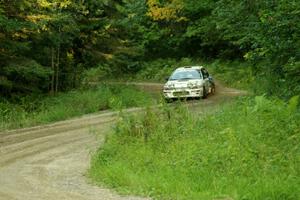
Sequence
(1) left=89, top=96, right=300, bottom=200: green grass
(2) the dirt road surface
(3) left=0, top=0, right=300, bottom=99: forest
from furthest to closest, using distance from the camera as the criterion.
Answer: (3) left=0, top=0, right=300, bottom=99: forest
(2) the dirt road surface
(1) left=89, top=96, right=300, bottom=200: green grass

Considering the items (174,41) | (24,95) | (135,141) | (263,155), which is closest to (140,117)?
(135,141)

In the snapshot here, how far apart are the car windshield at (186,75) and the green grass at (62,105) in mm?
1710

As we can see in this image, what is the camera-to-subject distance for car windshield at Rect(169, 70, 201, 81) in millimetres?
28567

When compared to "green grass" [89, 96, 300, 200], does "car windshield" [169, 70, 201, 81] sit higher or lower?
higher

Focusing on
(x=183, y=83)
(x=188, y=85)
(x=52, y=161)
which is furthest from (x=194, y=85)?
(x=52, y=161)

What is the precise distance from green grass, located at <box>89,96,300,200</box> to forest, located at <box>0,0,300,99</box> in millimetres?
2393

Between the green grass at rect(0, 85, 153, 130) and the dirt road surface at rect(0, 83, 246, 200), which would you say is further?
the green grass at rect(0, 85, 153, 130)

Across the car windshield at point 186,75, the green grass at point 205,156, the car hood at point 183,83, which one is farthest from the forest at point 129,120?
the car windshield at point 186,75

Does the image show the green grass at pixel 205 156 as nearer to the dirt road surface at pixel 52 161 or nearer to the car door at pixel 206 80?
the dirt road surface at pixel 52 161

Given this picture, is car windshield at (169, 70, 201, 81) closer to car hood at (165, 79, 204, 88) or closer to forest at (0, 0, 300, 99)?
car hood at (165, 79, 204, 88)

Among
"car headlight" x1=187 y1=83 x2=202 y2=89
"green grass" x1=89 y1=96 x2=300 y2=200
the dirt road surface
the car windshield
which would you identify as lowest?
the dirt road surface

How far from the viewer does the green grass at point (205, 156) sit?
32.6 ft

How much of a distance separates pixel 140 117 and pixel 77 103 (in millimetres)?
10861

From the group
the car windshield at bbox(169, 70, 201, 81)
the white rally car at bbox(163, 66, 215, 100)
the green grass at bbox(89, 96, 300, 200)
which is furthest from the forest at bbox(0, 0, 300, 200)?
the car windshield at bbox(169, 70, 201, 81)
